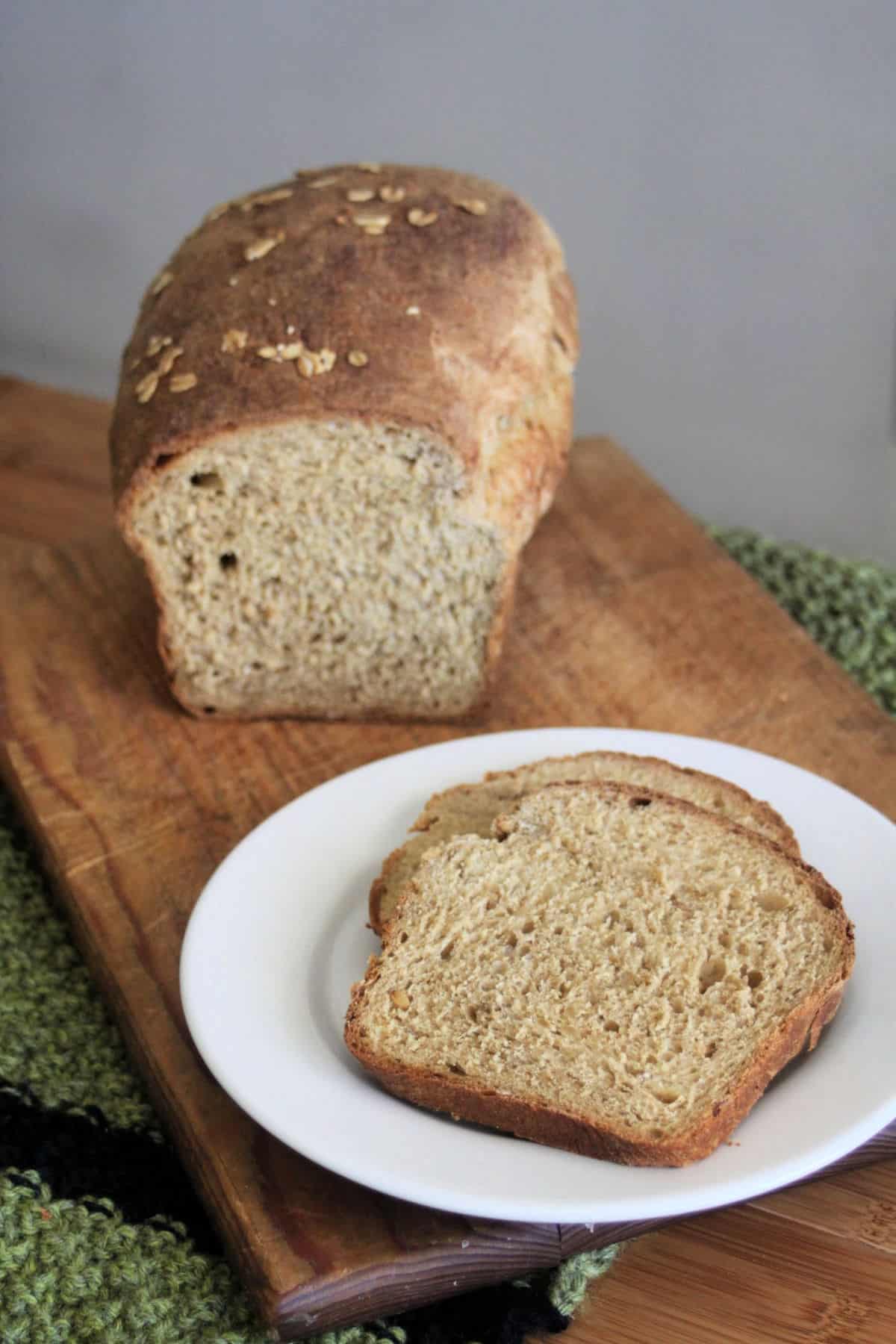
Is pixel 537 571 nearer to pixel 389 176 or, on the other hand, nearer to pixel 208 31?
pixel 389 176

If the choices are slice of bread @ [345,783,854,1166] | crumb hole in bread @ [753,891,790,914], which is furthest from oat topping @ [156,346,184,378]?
crumb hole in bread @ [753,891,790,914]

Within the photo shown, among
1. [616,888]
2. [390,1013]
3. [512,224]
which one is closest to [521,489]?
[512,224]

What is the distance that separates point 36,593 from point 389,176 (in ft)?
3.50

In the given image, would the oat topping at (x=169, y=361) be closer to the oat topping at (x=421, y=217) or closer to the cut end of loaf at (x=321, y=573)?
the cut end of loaf at (x=321, y=573)

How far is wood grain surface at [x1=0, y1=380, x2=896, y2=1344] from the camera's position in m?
1.64

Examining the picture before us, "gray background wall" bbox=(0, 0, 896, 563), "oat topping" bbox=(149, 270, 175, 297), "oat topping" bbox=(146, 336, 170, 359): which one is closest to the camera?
"oat topping" bbox=(146, 336, 170, 359)

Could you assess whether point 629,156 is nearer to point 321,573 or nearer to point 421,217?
point 421,217

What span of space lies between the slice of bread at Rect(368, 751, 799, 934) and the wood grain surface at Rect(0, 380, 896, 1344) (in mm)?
354

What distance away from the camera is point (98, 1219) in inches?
68.6

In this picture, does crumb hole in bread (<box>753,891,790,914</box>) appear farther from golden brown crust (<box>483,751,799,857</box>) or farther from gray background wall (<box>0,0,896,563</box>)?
gray background wall (<box>0,0,896,563</box>)

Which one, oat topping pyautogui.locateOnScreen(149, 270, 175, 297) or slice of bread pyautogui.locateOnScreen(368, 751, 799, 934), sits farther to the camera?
oat topping pyautogui.locateOnScreen(149, 270, 175, 297)

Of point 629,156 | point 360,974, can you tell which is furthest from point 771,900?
point 629,156

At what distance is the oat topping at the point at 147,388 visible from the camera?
245cm

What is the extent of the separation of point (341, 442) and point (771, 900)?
1.03m
